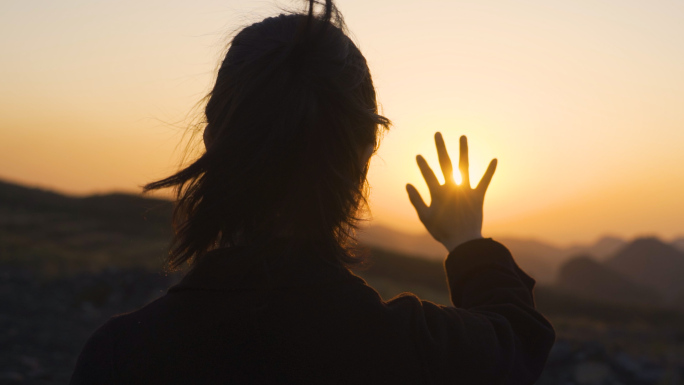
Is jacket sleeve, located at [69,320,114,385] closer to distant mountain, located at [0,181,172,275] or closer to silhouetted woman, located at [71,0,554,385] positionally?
silhouetted woman, located at [71,0,554,385]

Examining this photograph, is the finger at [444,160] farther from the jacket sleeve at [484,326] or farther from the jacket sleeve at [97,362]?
the jacket sleeve at [97,362]

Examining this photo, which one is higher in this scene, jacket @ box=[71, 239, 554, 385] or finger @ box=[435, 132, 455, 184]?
finger @ box=[435, 132, 455, 184]

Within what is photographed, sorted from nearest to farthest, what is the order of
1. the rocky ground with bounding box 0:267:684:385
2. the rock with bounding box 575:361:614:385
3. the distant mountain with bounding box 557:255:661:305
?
the rocky ground with bounding box 0:267:684:385 < the rock with bounding box 575:361:614:385 < the distant mountain with bounding box 557:255:661:305

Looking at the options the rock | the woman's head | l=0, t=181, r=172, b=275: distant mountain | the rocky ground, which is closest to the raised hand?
the woman's head

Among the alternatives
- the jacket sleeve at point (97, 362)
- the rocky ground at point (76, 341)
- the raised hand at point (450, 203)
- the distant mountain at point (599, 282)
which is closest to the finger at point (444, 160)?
the raised hand at point (450, 203)

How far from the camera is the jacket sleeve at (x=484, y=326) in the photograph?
1034 mm

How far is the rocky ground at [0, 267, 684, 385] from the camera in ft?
18.0

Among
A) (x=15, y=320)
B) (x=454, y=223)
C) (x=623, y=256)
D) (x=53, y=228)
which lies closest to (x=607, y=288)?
(x=623, y=256)

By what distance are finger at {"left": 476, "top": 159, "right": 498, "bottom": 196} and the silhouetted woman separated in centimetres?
19

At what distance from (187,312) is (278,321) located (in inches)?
6.6

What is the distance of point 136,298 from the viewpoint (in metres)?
9.50

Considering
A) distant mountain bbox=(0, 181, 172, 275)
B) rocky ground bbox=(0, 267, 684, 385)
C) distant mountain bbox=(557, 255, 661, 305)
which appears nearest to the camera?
rocky ground bbox=(0, 267, 684, 385)

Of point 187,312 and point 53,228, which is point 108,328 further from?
point 53,228

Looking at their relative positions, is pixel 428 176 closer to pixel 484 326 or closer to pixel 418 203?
pixel 418 203
